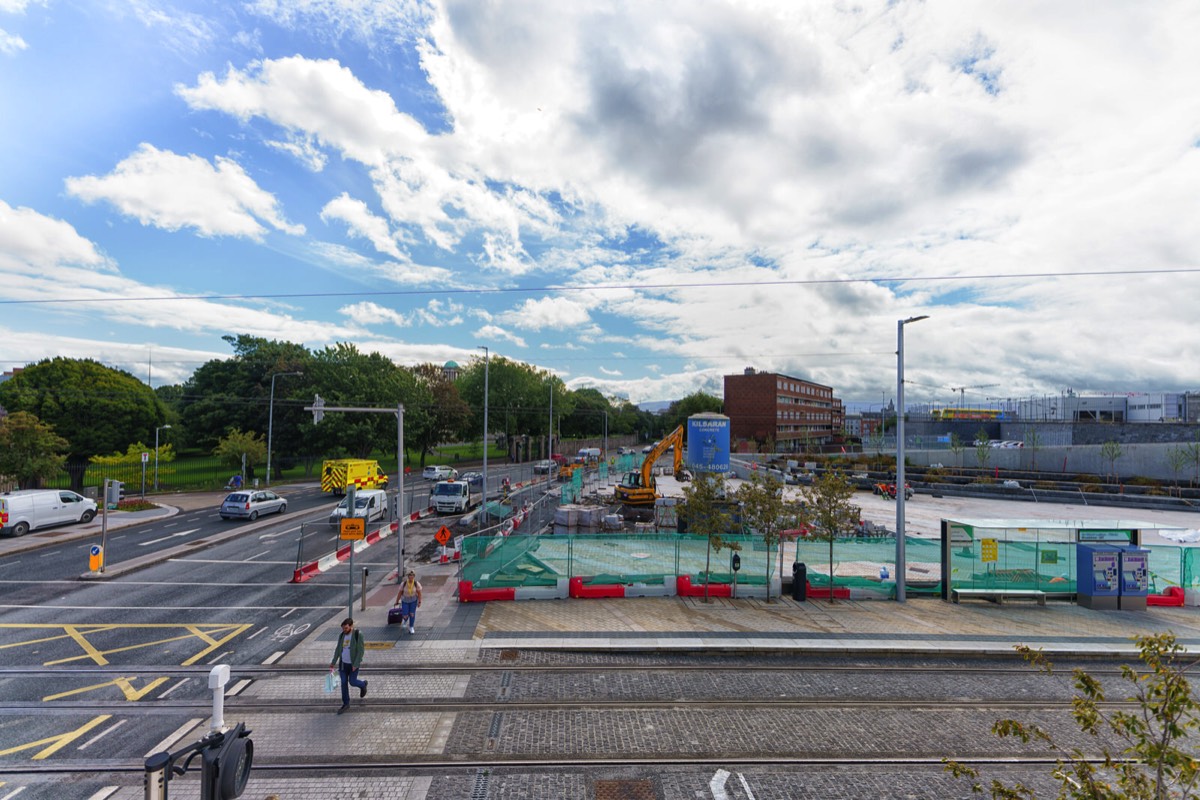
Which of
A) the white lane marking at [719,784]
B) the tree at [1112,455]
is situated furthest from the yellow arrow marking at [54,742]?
the tree at [1112,455]

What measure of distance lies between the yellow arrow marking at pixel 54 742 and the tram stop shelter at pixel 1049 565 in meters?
21.3

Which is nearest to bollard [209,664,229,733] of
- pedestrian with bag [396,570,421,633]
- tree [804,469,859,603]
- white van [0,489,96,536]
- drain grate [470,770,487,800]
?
drain grate [470,770,487,800]

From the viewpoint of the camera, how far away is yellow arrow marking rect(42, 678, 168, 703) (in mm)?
10984

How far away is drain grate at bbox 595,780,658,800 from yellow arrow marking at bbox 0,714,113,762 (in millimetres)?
8772

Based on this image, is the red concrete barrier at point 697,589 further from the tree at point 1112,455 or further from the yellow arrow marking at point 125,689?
the tree at point 1112,455

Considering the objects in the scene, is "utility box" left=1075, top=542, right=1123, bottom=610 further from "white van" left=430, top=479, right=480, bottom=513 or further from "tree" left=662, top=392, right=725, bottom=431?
"tree" left=662, top=392, right=725, bottom=431

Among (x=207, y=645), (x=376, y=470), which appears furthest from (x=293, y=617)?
(x=376, y=470)

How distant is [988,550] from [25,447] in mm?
44802

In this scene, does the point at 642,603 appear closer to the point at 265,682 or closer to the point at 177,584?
the point at 265,682

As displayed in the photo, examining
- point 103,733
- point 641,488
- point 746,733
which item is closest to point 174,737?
point 103,733

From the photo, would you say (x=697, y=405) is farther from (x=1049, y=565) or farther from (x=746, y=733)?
(x=746, y=733)

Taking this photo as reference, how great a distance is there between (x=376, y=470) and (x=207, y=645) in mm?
26662

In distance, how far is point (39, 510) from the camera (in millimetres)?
26078

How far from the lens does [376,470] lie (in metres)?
39.6
